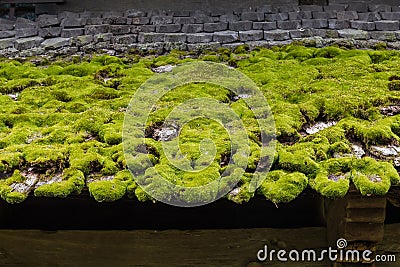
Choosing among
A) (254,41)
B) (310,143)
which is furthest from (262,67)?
(310,143)

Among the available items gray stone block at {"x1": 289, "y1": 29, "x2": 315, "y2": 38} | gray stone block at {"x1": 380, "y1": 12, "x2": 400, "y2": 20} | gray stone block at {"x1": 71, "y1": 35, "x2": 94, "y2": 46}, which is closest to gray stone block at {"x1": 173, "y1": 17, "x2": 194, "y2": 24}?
gray stone block at {"x1": 71, "y1": 35, "x2": 94, "y2": 46}

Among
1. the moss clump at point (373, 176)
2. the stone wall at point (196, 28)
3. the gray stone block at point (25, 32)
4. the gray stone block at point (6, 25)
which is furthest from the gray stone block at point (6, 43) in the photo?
the moss clump at point (373, 176)

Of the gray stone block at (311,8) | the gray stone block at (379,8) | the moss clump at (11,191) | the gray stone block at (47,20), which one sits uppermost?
the gray stone block at (379,8)

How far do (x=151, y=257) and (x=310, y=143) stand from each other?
64.0 inches

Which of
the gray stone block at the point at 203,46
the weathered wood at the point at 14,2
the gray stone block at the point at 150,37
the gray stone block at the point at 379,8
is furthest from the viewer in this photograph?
the weathered wood at the point at 14,2

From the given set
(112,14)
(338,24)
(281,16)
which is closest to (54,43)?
(112,14)

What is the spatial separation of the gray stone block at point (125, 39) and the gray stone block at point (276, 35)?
1402 mm

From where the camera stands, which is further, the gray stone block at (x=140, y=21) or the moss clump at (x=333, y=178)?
the gray stone block at (x=140, y=21)

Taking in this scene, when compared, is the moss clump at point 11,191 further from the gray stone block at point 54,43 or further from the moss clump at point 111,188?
the gray stone block at point 54,43

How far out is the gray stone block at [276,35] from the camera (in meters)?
5.55

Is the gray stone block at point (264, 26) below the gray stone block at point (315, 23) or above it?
below

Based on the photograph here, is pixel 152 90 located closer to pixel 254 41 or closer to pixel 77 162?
pixel 77 162

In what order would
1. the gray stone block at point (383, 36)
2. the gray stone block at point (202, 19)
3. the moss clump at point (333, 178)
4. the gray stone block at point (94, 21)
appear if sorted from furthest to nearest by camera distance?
1. the gray stone block at point (94, 21)
2. the gray stone block at point (202, 19)
3. the gray stone block at point (383, 36)
4. the moss clump at point (333, 178)

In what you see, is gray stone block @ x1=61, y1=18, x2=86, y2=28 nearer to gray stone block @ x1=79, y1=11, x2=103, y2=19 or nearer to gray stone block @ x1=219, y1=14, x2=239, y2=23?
gray stone block @ x1=79, y1=11, x2=103, y2=19
